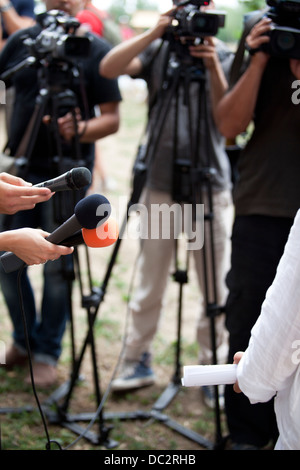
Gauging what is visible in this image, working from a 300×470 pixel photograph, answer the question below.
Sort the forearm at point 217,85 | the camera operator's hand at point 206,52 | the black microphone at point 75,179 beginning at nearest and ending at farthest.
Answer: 1. the black microphone at point 75,179
2. the camera operator's hand at point 206,52
3. the forearm at point 217,85

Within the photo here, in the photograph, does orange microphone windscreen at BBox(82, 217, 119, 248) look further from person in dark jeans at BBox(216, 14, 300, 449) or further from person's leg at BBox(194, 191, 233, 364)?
person's leg at BBox(194, 191, 233, 364)

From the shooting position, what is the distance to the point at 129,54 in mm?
2287

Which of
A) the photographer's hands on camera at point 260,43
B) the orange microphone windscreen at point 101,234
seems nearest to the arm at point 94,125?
the photographer's hands on camera at point 260,43

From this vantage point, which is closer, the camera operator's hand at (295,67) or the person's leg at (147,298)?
the camera operator's hand at (295,67)

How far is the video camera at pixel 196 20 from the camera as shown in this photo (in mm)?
2049

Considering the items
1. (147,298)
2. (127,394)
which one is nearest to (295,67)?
(147,298)

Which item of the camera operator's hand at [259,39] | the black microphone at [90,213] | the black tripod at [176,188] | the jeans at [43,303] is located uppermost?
the camera operator's hand at [259,39]

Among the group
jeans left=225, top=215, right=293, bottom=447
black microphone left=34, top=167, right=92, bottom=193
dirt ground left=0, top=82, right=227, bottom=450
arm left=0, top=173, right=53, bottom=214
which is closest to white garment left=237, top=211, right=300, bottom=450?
black microphone left=34, top=167, right=92, bottom=193

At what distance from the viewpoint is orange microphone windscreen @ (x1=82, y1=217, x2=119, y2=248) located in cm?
122

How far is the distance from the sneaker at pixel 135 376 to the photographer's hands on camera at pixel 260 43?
1.52 m

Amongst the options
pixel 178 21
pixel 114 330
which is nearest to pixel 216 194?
pixel 178 21

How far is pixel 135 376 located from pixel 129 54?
4.92 feet

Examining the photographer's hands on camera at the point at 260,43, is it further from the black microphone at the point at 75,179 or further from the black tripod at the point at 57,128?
the black microphone at the point at 75,179

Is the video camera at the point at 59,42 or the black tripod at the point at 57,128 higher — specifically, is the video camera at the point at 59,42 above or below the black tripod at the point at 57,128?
above
